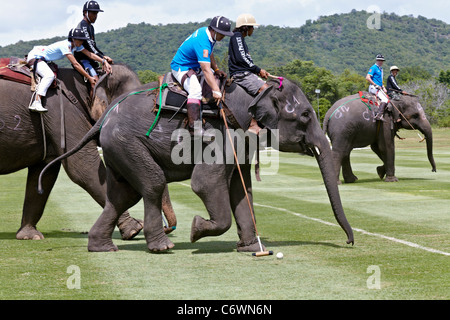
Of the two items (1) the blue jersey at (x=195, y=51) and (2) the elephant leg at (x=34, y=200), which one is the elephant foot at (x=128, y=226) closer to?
(2) the elephant leg at (x=34, y=200)

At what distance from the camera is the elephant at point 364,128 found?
80.7ft

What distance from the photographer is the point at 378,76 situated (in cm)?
2697

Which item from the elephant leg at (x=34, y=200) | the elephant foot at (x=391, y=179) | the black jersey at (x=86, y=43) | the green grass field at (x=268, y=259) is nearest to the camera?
the green grass field at (x=268, y=259)

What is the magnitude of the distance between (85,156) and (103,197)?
2.30ft

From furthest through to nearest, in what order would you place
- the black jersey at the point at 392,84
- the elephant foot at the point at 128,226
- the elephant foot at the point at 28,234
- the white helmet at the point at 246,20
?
1. the black jersey at the point at 392,84
2. the elephant foot at the point at 28,234
3. the elephant foot at the point at 128,226
4. the white helmet at the point at 246,20

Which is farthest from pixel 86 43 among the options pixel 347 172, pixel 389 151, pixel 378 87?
pixel 378 87

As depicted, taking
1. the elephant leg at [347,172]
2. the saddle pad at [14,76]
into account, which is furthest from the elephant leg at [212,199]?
the elephant leg at [347,172]

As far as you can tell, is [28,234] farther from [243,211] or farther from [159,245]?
[243,211]

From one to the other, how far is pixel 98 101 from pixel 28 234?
246 cm

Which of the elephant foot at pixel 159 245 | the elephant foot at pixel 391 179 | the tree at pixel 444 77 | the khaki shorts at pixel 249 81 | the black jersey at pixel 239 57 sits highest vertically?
the black jersey at pixel 239 57

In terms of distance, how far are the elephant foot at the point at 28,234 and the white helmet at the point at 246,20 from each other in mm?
4686

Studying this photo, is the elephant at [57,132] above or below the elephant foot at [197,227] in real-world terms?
above

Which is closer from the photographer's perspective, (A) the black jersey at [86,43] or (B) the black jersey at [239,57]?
(B) the black jersey at [239,57]

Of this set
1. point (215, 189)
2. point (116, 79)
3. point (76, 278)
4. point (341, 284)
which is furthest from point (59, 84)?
point (341, 284)
